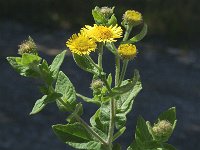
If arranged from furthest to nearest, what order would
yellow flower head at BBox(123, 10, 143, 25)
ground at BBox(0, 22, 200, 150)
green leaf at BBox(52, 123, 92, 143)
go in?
1. ground at BBox(0, 22, 200, 150)
2. yellow flower head at BBox(123, 10, 143, 25)
3. green leaf at BBox(52, 123, 92, 143)

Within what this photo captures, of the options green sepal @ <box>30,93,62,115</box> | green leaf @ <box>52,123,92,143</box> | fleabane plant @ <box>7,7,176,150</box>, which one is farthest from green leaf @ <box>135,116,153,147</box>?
green sepal @ <box>30,93,62,115</box>

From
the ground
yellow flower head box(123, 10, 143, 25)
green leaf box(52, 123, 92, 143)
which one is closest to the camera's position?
green leaf box(52, 123, 92, 143)

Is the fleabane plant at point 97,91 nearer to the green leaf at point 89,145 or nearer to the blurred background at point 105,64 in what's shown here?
the green leaf at point 89,145

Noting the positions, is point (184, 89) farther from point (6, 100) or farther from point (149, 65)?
point (6, 100)

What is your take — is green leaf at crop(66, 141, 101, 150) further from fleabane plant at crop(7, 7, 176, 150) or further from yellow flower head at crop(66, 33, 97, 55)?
yellow flower head at crop(66, 33, 97, 55)

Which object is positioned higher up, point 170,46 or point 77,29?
point 77,29

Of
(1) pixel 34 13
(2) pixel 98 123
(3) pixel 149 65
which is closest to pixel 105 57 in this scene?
(3) pixel 149 65
